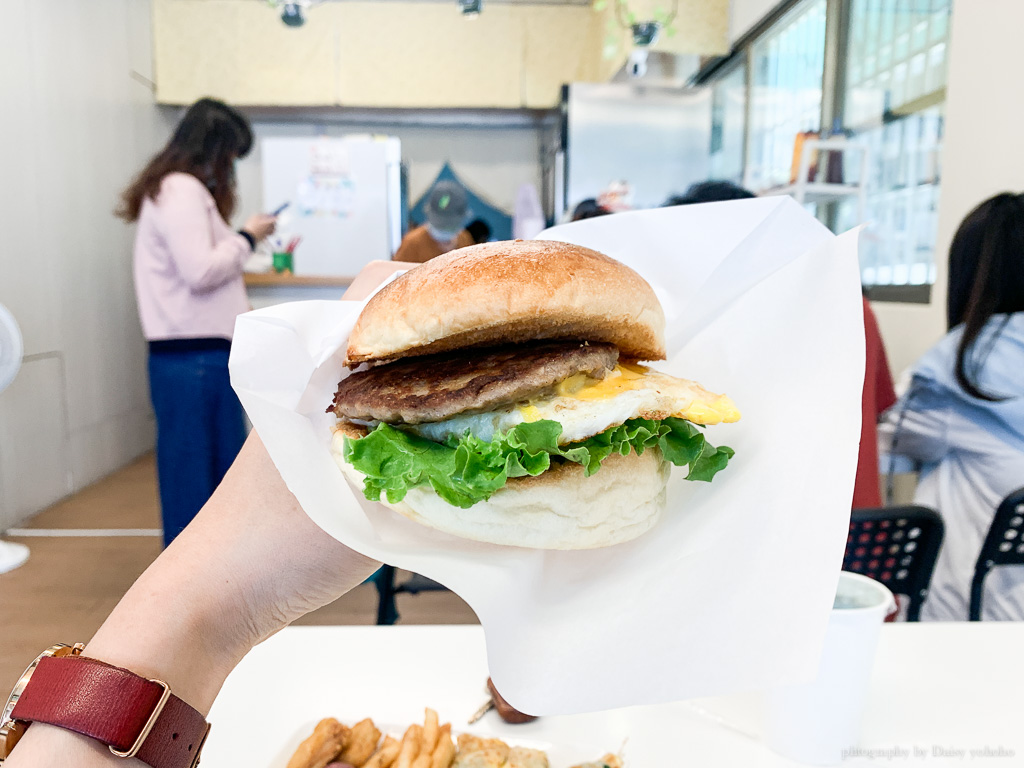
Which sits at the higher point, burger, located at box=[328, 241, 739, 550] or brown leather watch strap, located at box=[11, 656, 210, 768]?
burger, located at box=[328, 241, 739, 550]

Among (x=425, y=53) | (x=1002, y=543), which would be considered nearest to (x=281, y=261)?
(x=425, y=53)

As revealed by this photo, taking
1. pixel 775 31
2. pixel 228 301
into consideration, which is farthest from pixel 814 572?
pixel 775 31

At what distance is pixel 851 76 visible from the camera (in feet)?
12.5

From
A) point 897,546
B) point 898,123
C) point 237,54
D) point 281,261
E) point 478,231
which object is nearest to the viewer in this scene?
point 897,546

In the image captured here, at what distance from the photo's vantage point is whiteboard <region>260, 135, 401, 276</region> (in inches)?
242

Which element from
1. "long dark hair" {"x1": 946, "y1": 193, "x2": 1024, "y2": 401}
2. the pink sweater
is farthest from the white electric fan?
"long dark hair" {"x1": 946, "y1": 193, "x2": 1024, "y2": 401}

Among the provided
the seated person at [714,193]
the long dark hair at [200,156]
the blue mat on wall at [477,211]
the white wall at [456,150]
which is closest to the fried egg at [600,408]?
the seated person at [714,193]

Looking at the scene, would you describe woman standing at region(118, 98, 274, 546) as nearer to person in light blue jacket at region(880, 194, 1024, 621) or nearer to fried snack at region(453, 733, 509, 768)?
fried snack at region(453, 733, 509, 768)

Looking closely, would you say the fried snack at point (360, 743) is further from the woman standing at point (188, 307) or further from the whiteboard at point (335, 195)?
the whiteboard at point (335, 195)

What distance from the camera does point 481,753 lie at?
0.91 metres

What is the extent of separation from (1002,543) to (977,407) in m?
0.48

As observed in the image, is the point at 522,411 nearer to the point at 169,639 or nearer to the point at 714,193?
the point at 169,639

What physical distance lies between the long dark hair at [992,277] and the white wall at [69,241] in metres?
4.44

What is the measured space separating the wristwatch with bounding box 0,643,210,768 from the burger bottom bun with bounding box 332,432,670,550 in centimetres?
28
